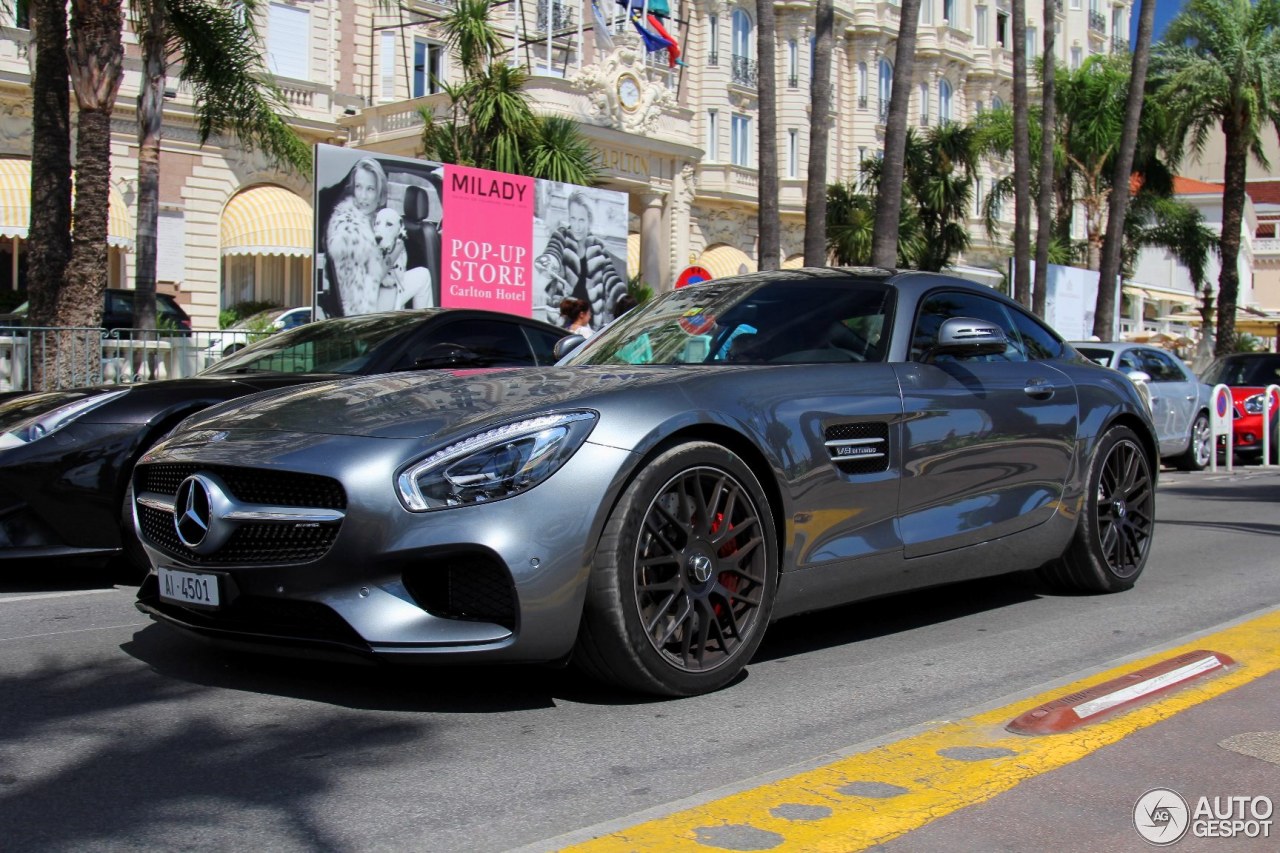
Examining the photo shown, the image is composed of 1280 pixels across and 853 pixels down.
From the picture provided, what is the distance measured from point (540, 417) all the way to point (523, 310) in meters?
12.5

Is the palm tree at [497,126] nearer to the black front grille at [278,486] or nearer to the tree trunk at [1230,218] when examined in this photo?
the tree trunk at [1230,218]

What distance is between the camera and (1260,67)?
3195 centimetres

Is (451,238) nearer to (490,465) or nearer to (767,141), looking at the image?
(767,141)

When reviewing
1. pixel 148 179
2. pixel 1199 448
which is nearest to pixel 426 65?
pixel 148 179

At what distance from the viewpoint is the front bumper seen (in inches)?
154

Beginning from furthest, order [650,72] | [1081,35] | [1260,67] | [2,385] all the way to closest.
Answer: [1081,35] → [650,72] → [1260,67] → [2,385]

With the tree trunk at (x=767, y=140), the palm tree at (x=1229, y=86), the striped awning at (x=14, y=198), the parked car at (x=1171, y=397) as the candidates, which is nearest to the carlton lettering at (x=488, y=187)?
the tree trunk at (x=767, y=140)

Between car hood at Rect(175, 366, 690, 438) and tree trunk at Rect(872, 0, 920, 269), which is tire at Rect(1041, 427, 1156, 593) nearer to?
car hood at Rect(175, 366, 690, 438)

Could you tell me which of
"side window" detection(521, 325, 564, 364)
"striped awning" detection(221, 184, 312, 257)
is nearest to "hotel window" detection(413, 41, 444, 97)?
"striped awning" detection(221, 184, 312, 257)

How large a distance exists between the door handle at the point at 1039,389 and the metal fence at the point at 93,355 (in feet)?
20.9

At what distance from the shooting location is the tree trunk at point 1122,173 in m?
27.5

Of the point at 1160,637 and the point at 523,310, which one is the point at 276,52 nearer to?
the point at 523,310

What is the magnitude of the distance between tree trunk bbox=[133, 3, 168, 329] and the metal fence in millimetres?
8110

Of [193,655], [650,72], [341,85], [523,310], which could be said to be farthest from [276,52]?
[193,655]
